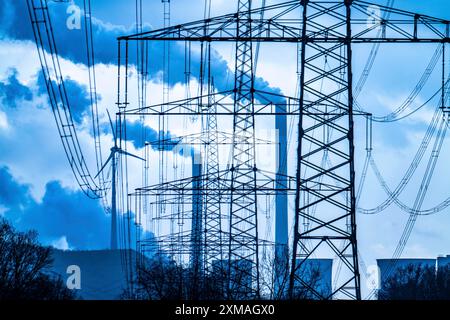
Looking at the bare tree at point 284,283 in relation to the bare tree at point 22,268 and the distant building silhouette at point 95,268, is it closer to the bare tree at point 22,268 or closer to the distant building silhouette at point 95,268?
the bare tree at point 22,268

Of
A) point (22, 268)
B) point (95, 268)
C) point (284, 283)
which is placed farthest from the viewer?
point (95, 268)

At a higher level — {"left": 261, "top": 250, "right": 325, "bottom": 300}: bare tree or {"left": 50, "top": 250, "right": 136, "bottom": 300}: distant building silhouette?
{"left": 50, "top": 250, "right": 136, "bottom": 300}: distant building silhouette

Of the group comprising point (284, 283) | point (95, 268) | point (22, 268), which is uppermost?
point (95, 268)

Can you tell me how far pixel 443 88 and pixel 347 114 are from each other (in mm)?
6520

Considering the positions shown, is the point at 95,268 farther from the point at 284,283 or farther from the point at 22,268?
the point at 284,283

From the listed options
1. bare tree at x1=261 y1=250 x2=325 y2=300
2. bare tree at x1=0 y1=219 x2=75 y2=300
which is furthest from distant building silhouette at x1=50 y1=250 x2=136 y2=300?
bare tree at x1=261 y1=250 x2=325 y2=300

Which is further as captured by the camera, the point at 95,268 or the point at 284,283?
the point at 95,268

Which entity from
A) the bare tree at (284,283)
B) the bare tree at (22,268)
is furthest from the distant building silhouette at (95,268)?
the bare tree at (284,283)

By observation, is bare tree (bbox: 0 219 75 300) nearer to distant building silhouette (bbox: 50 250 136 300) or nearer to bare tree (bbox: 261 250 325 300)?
bare tree (bbox: 261 250 325 300)

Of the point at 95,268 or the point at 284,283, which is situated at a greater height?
the point at 95,268

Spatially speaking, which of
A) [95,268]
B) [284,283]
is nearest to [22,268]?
[284,283]
